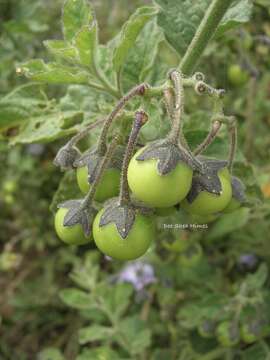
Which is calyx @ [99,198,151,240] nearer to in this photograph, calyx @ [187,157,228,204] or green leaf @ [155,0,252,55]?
calyx @ [187,157,228,204]

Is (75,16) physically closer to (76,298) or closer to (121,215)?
(121,215)

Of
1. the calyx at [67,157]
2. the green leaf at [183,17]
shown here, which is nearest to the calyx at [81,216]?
the calyx at [67,157]

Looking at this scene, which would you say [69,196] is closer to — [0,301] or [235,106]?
[235,106]

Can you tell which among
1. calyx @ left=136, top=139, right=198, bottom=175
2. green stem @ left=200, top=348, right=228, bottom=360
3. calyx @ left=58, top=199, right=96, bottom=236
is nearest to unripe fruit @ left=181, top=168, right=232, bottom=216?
calyx @ left=136, top=139, right=198, bottom=175

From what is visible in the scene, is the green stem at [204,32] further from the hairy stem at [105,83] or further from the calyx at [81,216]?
the calyx at [81,216]

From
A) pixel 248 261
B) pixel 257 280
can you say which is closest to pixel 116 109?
pixel 257 280

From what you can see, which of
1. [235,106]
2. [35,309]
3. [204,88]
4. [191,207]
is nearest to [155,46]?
[204,88]
